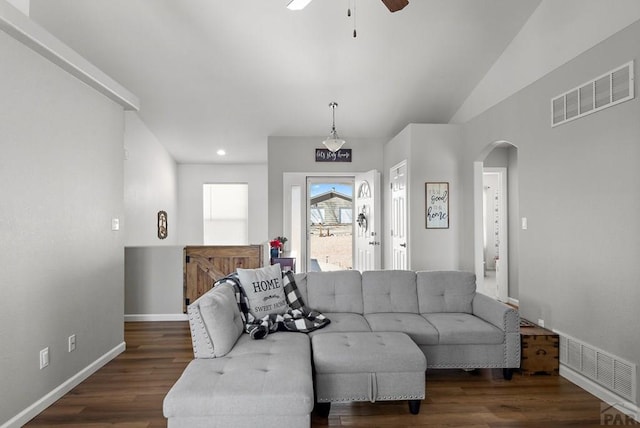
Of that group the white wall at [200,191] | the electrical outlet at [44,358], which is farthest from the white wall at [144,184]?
the electrical outlet at [44,358]

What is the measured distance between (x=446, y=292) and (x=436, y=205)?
71.6 inches

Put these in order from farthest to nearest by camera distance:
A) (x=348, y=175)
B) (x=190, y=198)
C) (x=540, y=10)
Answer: (x=190, y=198)
(x=348, y=175)
(x=540, y=10)

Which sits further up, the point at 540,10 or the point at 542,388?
the point at 540,10

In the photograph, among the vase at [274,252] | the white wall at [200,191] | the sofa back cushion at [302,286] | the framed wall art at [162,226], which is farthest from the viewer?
the white wall at [200,191]

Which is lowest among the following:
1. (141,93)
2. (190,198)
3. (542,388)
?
(542,388)

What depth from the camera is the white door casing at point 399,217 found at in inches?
208

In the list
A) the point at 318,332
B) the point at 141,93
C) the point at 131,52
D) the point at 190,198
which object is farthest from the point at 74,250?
the point at 190,198

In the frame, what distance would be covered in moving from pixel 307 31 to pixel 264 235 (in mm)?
4995

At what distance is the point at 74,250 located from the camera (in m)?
3.06

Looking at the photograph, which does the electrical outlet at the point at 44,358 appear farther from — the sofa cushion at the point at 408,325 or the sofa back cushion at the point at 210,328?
the sofa cushion at the point at 408,325

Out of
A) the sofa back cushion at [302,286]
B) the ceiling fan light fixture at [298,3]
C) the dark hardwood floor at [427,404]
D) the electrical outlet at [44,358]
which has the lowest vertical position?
the dark hardwood floor at [427,404]

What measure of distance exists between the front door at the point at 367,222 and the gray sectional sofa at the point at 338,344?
2.29 m

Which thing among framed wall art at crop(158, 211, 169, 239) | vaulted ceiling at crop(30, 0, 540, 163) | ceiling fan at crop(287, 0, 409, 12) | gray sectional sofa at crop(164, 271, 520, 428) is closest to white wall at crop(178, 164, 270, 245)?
framed wall art at crop(158, 211, 169, 239)

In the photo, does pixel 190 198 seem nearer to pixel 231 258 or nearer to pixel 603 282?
pixel 231 258
